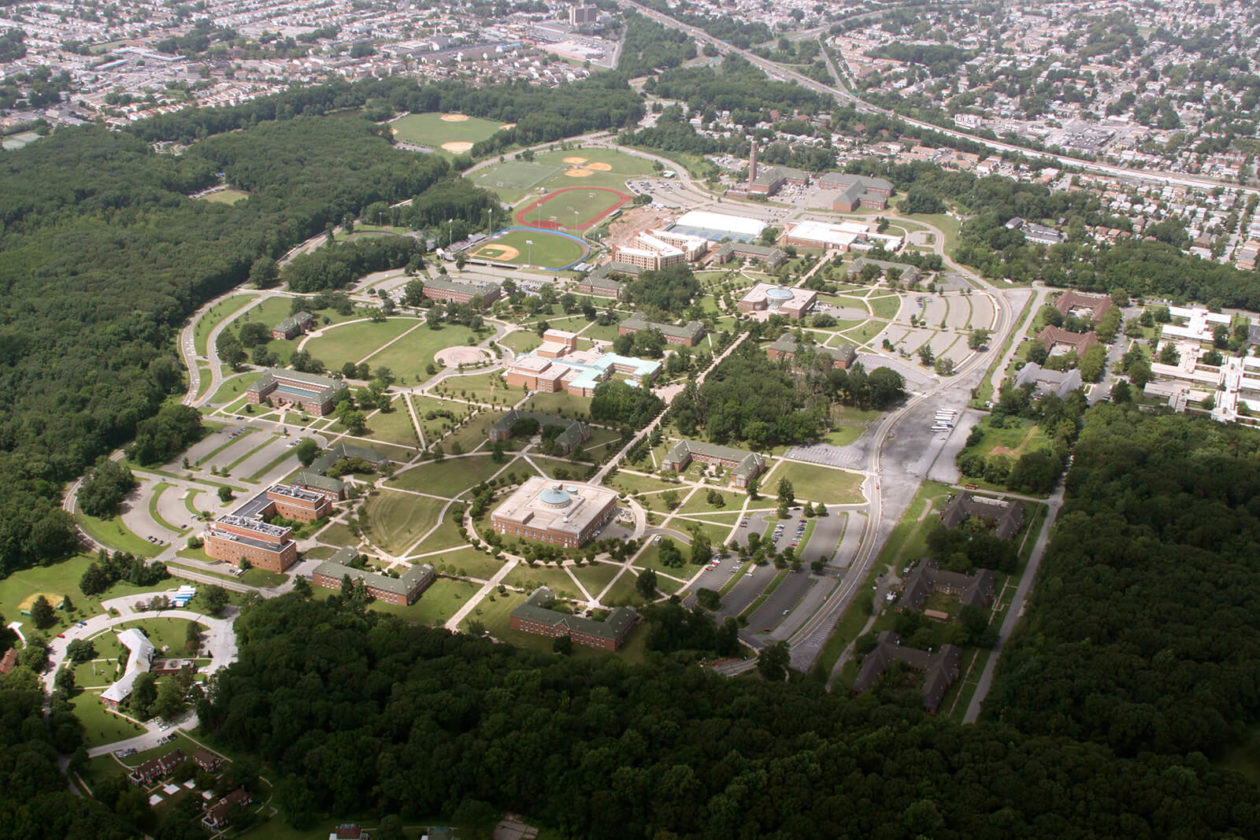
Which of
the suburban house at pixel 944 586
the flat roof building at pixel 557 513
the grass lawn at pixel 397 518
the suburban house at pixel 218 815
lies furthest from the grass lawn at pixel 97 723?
the suburban house at pixel 944 586

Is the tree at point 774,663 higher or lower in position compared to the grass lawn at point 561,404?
higher

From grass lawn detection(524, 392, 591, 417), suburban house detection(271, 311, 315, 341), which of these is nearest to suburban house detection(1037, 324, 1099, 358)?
grass lawn detection(524, 392, 591, 417)

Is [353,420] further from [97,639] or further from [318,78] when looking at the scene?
[318,78]

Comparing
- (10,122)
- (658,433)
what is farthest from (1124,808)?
(10,122)

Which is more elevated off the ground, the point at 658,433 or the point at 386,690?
the point at 386,690

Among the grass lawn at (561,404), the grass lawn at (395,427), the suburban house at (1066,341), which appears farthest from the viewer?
the suburban house at (1066,341)

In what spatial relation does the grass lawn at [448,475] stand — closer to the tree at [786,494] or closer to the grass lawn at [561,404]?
the grass lawn at [561,404]

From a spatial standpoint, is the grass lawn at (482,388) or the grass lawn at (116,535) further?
the grass lawn at (482,388)
